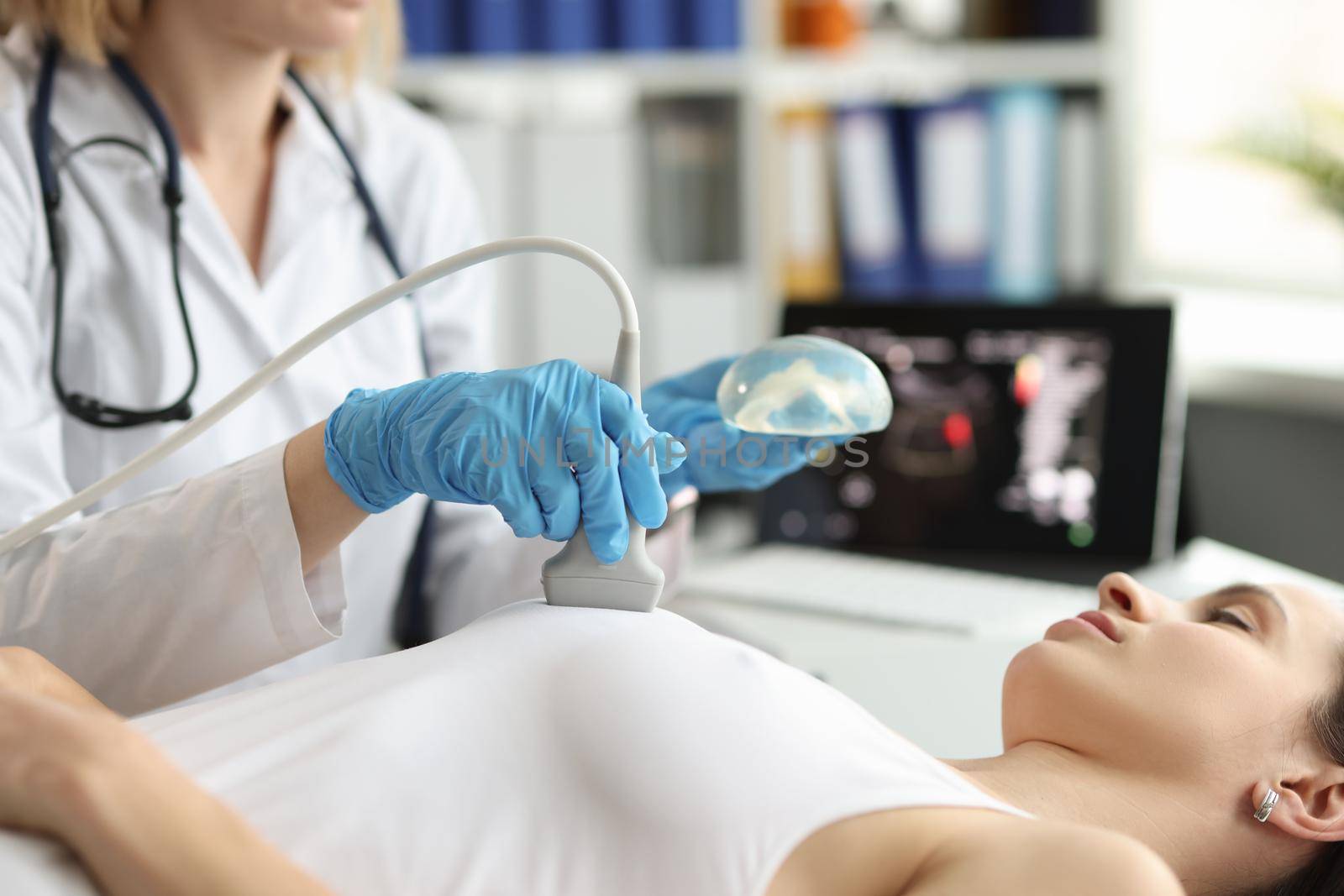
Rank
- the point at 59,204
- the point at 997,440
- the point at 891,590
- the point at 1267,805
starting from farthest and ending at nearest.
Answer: the point at 997,440 → the point at 891,590 → the point at 59,204 → the point at 1267,805

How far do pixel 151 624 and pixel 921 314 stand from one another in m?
1.25

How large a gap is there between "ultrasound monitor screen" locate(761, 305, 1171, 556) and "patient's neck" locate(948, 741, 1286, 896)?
0.77 meters

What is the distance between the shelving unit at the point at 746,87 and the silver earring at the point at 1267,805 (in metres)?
1.62

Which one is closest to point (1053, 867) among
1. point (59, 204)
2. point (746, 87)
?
point (59, 204)

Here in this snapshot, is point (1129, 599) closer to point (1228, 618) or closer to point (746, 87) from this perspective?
point (1228, 618)

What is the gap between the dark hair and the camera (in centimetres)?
104

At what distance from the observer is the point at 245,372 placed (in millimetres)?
1329

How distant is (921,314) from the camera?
1.89 metres

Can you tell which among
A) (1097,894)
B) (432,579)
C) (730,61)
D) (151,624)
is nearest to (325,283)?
(432,579)

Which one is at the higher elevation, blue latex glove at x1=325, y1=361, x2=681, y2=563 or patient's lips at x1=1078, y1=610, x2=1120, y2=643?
blue latex glove at x1=325, y1=361, x2=681, y2=563

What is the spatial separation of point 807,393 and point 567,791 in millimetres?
352

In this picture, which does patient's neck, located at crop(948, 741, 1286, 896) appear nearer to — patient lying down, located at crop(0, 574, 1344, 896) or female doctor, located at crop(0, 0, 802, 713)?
patient lying down, located at crop(0, 574, 1344, 896)

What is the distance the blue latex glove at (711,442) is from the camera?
3.78 ft

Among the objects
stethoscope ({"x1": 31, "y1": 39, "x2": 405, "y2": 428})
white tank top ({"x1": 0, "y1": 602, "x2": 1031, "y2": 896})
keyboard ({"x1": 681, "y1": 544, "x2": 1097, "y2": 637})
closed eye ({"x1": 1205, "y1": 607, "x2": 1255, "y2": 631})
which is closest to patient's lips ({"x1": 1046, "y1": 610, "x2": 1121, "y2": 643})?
closed eye ({"x1": 1205, "y1": 607, "x2": 1255, "y2": 631})
